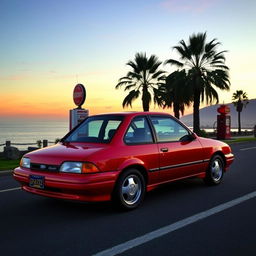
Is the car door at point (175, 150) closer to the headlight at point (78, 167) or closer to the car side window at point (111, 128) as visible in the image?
the car side window at point (111, 128)

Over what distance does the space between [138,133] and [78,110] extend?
24.4ft

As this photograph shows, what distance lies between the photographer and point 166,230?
184 inches

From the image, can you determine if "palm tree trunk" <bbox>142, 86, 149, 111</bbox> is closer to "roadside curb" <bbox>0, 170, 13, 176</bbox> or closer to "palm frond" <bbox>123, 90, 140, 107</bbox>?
"palm frond" <bbox>123, 90, 140, 107</bbox>

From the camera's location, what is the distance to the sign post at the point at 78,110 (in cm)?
1312

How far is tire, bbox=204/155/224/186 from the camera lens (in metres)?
7.57

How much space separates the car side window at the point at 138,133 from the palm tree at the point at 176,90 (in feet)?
76.7

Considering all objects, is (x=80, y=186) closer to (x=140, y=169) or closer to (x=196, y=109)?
Result: (x=140, y=169)

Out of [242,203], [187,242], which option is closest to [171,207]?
[242,203]

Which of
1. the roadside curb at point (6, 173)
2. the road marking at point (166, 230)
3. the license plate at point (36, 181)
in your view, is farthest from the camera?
the roadside curb at point (6, 173)

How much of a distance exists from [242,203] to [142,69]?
1080 inches

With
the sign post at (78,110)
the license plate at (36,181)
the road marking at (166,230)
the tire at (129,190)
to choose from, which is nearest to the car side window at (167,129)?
the tire at (129,190)

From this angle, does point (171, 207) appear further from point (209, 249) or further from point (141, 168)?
point (209, 249)

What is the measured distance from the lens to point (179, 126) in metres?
6.96

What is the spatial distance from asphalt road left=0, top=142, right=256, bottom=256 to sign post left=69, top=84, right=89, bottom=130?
617cm
